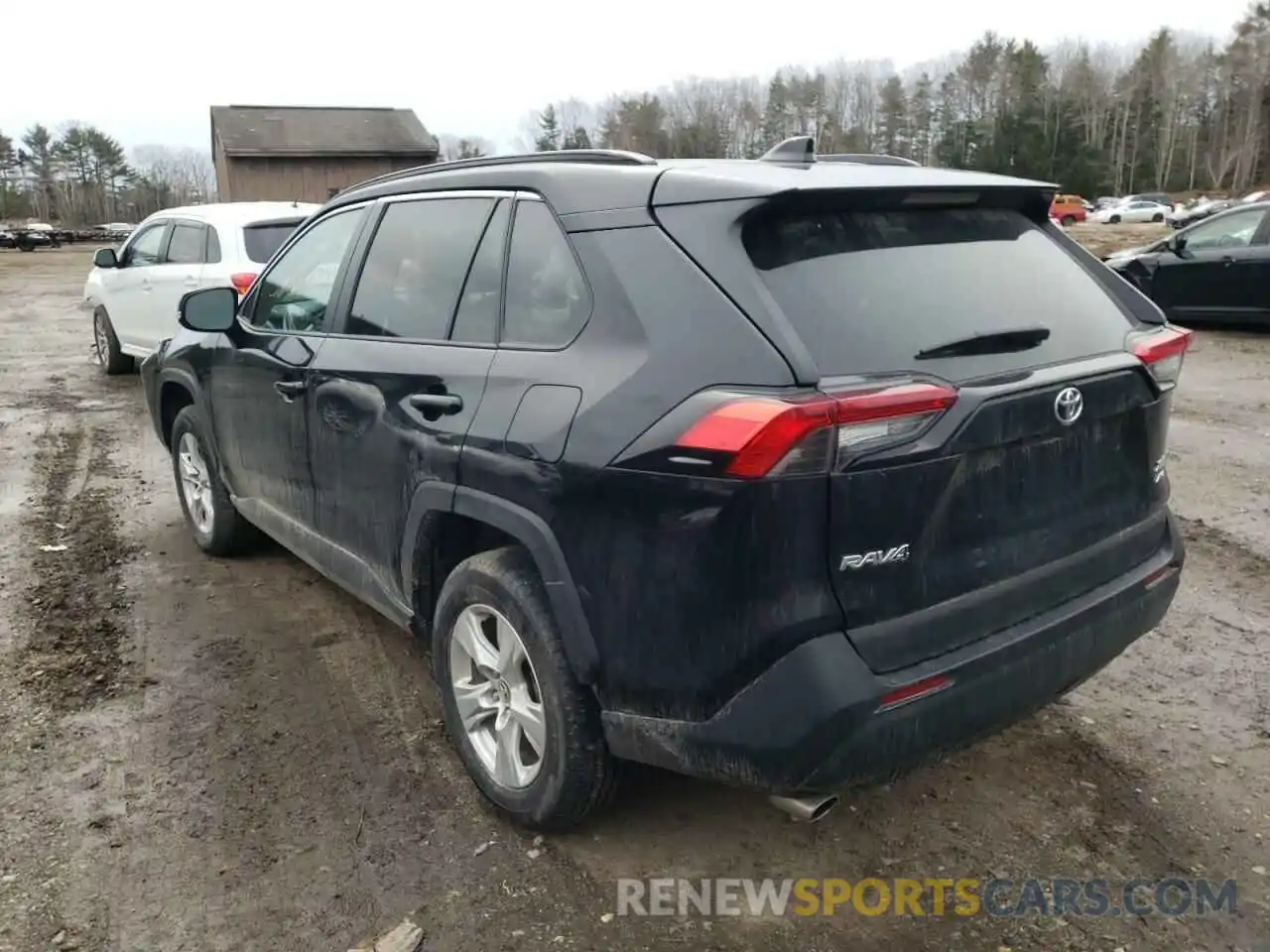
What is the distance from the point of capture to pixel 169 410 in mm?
5633

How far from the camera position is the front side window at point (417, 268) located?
325 centimetres

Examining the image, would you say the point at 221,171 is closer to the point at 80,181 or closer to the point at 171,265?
the point at 171,265

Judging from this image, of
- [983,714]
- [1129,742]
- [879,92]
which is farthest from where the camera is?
[879,92]

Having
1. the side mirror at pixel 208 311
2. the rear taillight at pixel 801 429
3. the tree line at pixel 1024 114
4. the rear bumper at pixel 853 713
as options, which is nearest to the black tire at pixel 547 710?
the rear bumper at pixel 853 713

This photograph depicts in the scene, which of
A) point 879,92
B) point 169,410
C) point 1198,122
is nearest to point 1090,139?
point 1198,122

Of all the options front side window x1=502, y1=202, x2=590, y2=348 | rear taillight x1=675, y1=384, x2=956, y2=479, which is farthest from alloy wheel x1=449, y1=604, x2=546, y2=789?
rear taillight x1=675, y1=384, x2=956, y2=479

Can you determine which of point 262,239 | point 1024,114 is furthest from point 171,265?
point 1024,114

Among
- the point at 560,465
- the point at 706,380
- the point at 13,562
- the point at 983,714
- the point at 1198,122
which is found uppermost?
the point at 1198,122

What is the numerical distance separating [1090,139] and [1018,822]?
104 m

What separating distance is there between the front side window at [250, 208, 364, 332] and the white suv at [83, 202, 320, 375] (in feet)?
14.2

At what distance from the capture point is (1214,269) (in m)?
12.3

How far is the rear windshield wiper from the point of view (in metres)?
2.44

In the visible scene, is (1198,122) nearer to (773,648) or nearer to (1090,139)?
(1090,139)
